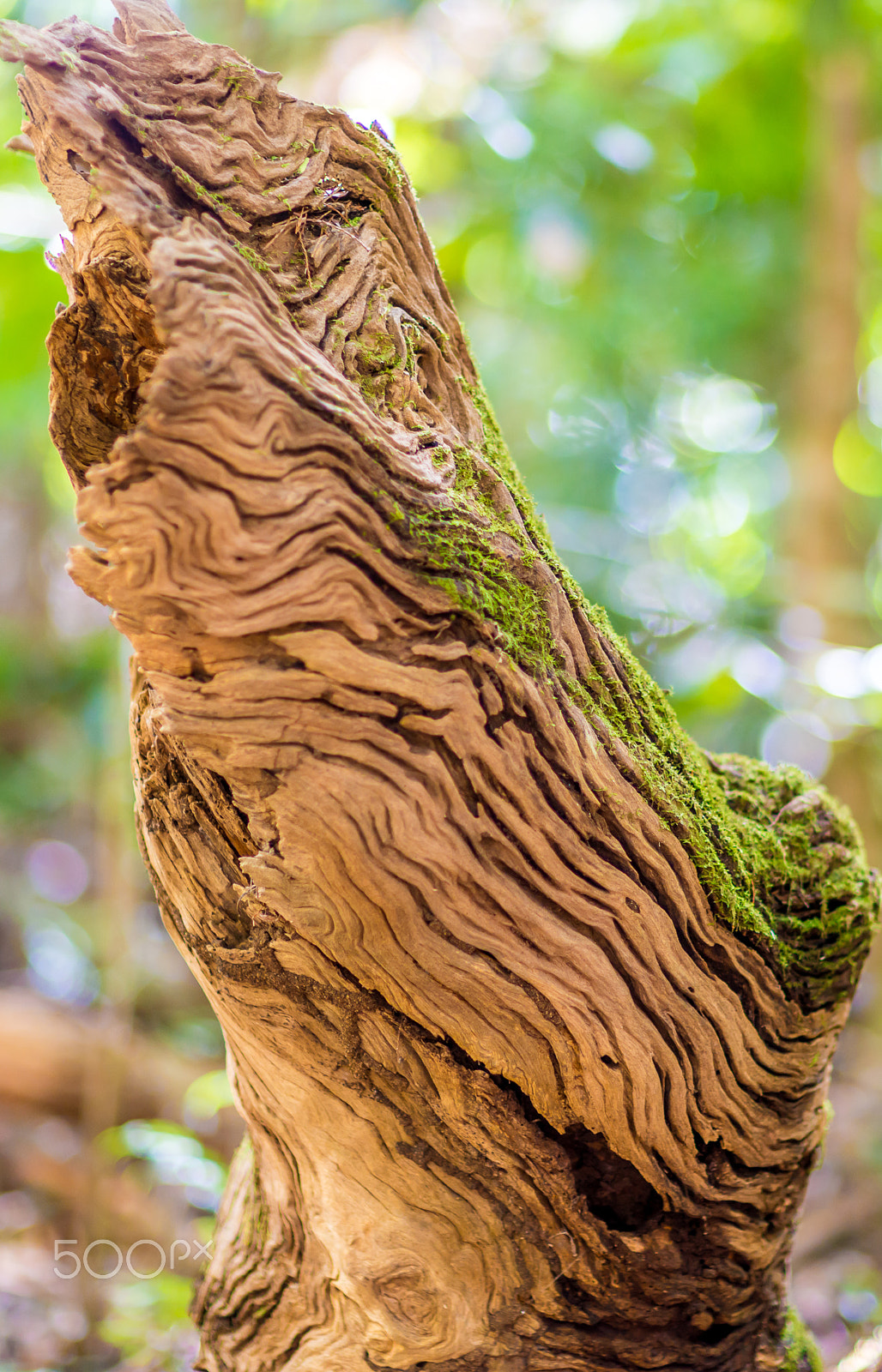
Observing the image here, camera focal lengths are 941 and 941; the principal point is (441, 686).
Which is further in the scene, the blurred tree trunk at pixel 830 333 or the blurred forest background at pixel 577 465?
the blurred tree trunk at pixel 830 333

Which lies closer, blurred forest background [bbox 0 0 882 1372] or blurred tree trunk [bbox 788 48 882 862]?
blurred forest background [bbox 0 0 882 1372]

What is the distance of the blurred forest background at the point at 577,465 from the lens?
3.18 metres

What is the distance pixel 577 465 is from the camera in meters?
5.09

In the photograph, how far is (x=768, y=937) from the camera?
1338 millimetres

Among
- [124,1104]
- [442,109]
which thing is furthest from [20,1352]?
[442,109]

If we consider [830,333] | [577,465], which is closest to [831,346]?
[830,333]

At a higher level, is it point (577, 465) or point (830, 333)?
point (830, 333)

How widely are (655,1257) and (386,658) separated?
0.98 m

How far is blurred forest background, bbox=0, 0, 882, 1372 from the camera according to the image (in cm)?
318

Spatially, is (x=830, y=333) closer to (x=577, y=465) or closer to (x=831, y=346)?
(x=831, y=346)

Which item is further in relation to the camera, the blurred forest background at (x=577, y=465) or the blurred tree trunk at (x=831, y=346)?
the blurred tree trunk at (x=831, y=346)

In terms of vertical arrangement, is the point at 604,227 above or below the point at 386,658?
above

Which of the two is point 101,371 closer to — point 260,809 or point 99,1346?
point 260,809

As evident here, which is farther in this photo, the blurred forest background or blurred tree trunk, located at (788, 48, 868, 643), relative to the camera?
blurred tree trunk, located at (788, 48, 868, 643)
